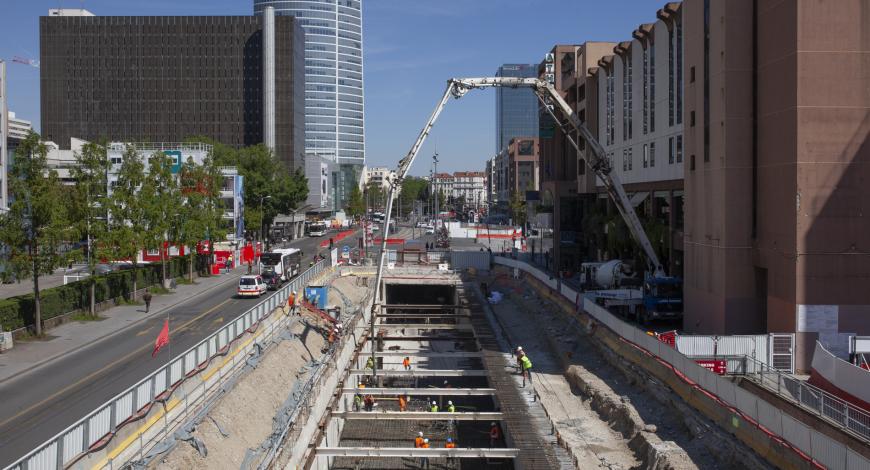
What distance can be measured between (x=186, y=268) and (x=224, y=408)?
44203 millimetres

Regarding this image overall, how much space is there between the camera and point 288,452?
82.1 ft

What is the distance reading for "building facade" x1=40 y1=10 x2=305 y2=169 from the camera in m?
152

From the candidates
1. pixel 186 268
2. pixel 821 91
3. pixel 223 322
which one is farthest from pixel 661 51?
pixel 186 268

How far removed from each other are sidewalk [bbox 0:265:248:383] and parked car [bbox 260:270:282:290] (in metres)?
5.03

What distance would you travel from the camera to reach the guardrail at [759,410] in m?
16.9

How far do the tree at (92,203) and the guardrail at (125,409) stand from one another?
53.0 ft

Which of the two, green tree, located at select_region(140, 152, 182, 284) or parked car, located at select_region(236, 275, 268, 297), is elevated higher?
green tree, located at select_region(140, 152, 182, 284)

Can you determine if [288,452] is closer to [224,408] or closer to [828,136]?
[224,408]

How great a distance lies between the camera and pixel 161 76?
502 ft

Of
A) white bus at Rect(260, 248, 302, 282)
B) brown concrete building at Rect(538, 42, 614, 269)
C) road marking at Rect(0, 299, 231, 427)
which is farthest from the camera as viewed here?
brown concrete building at Rect(538, 42, 614, 269)

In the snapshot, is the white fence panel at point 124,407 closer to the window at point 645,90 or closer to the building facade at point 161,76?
the window at point 645,90

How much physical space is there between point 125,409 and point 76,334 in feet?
71.1

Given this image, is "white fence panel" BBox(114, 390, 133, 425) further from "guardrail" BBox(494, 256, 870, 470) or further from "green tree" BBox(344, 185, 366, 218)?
"green tree" BBox(344, 185, 366, 218)

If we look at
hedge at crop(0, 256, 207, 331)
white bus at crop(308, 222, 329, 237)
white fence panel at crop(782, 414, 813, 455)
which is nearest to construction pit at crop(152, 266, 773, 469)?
white fence panel at crop(782, 414, 813, 455)
